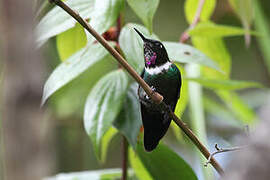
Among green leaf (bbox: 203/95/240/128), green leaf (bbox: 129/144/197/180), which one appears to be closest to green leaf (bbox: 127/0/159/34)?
green leaf (bbox: 129/144/197/180)

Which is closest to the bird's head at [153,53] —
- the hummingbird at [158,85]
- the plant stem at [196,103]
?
the hummingbird at [158,85]

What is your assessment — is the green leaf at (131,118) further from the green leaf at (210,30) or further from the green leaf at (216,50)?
the green leaf at (216,50)

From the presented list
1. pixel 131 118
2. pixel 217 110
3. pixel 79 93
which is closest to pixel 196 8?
pixel 131 118

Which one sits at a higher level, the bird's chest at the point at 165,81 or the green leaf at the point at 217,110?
the bird's chest at the point at 165,81

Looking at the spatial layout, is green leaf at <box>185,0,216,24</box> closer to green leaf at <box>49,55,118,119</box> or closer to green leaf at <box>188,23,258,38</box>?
green leaf at <box>188,23,258,38</box>

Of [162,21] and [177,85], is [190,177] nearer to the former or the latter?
[177,85]

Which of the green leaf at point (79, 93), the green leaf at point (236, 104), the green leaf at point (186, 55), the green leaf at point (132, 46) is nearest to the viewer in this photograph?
the green leaf at point (132, 46)

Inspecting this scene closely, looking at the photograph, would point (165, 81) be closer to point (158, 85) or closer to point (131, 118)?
point (158, 85)

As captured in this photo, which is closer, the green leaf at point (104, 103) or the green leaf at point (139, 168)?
the green leaf at point (104, 103)
